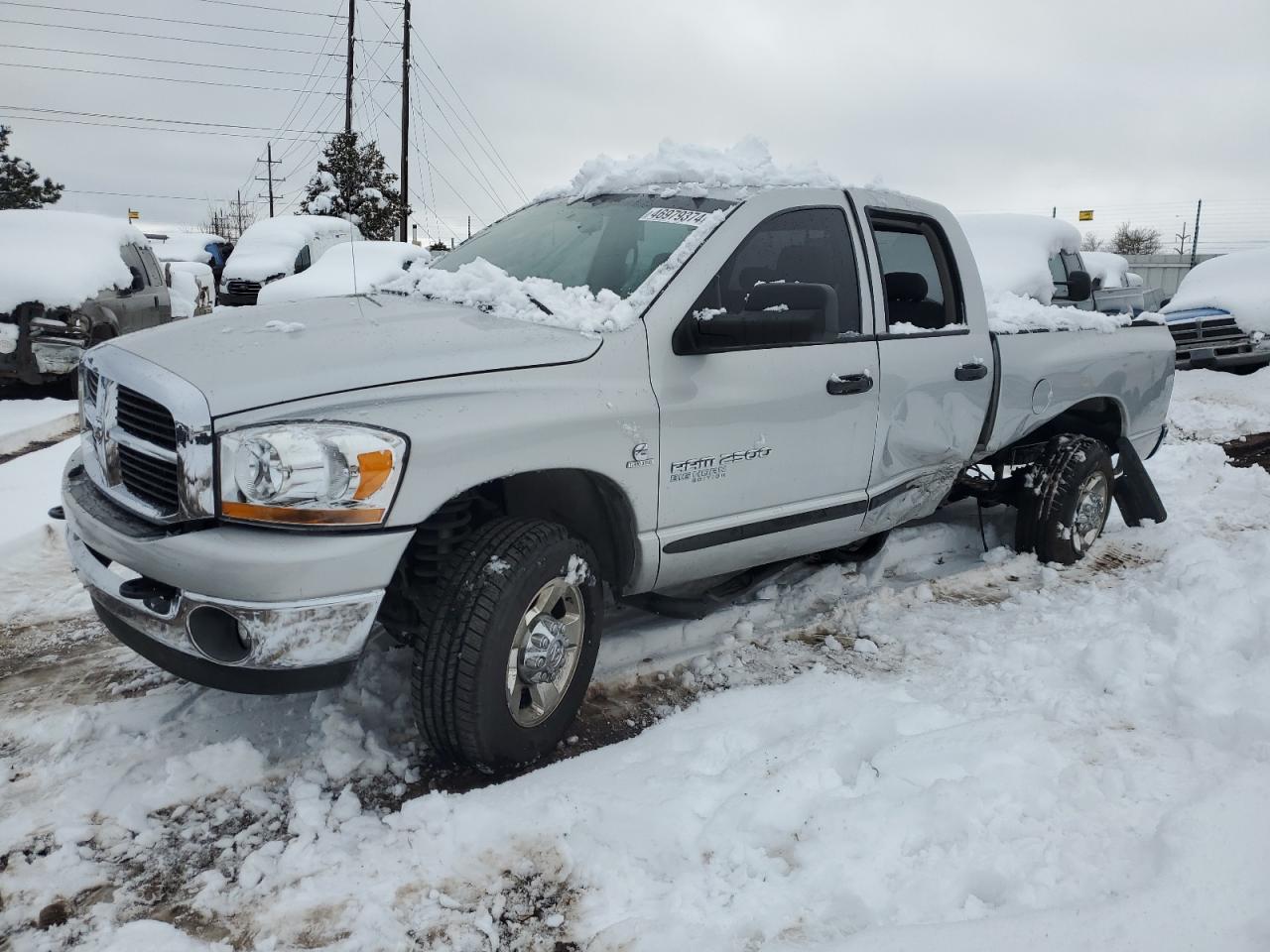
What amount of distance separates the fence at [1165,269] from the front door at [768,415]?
97.3 feet

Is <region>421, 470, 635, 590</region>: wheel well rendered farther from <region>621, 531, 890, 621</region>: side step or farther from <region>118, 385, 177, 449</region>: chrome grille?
<region>118, 385, 177, 449</region>: chrome grille

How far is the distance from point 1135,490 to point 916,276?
7.09 ft

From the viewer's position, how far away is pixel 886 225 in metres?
4.08

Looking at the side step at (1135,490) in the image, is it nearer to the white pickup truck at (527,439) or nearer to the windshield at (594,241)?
the white pickup truck at (527,439)

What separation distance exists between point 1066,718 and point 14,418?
787 cm

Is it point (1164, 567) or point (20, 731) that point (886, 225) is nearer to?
point (1164, 567)

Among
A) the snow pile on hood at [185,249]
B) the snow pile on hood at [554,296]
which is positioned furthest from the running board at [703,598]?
the snow pile on hood at [185,249]

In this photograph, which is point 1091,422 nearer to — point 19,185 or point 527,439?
point 527,439

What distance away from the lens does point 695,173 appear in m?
3.75

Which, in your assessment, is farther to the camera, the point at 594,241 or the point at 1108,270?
the point at 1108,270

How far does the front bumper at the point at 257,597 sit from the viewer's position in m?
2.33

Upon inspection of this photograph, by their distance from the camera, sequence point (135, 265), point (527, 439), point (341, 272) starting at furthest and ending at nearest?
point (341, 272) → point (135, 265) → point (527, 439)

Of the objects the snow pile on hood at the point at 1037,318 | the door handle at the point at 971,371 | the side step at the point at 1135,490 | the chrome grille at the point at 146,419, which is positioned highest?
the snow pile on hood at the point at 1037,318

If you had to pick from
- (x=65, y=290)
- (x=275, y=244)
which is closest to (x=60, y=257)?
(x=65, y=290)
